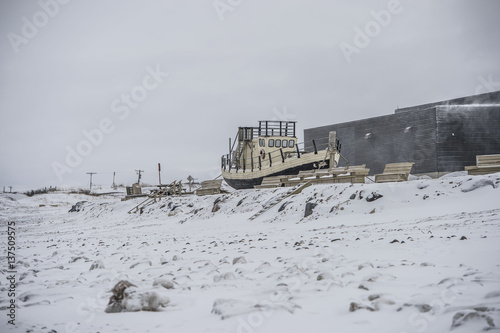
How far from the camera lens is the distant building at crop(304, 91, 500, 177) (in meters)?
27.2

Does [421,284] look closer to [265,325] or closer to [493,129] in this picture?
[265,325]

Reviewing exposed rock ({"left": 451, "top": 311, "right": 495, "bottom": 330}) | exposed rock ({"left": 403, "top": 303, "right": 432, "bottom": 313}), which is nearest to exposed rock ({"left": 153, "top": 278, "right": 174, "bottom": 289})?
exposed rock ({"left": 403, "top": 303, "right": 432, "bottom": 313})

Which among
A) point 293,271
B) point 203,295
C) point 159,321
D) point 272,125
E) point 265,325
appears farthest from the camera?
point 272,125

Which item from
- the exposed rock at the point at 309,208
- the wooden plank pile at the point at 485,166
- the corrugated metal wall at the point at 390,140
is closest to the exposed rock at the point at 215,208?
the exposed rock at the point at 309,208

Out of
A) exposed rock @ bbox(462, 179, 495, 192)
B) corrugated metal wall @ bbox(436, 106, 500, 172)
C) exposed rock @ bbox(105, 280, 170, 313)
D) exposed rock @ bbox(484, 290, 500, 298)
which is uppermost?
corrugated metal wall @ bbox(436, 106, 500, 172)

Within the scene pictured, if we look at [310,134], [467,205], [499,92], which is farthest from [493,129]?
[467,205]

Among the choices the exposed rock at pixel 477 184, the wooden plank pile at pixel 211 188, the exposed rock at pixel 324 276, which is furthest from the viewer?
the wooden plank pile at pixel 211 188

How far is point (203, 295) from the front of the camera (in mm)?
3521

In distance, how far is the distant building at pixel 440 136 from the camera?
27.2 metres

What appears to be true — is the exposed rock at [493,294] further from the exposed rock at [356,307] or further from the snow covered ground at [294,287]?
the exposed rock at [356,307]

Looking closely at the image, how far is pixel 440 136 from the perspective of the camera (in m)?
27.2

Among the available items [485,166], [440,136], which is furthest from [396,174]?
[440,136]

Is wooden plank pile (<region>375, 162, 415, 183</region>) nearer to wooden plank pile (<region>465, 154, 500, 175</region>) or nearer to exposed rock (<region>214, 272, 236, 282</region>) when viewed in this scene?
wooden plank pile (<region>465, 154, 500, 175</region>)

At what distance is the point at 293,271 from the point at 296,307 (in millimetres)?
1256
